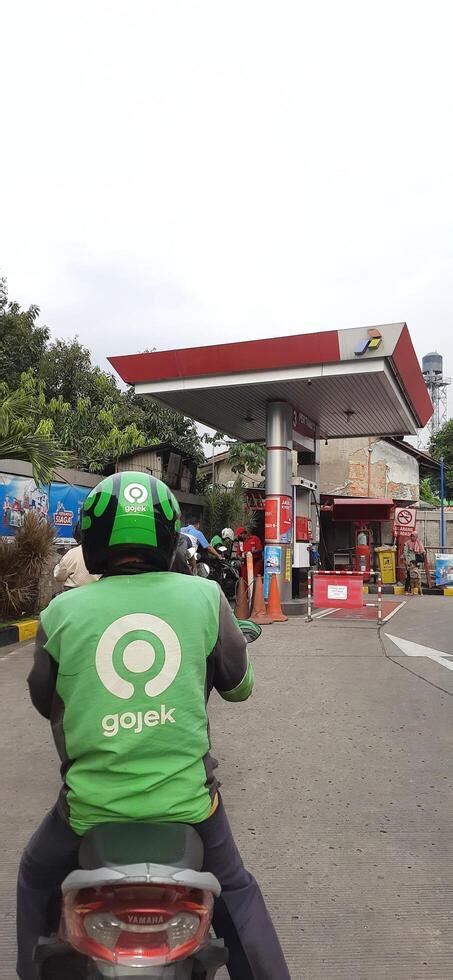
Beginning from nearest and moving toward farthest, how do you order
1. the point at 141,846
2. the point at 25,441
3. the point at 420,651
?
the point at 141,846 < the point at 420,651 < the point at 25,441

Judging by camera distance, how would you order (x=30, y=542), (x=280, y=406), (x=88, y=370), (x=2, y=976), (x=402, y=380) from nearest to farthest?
(x=2, y=976)
(x=30, y=542)
(x=402, y=380)
(x=280, y=406)
(x=88, y=370)

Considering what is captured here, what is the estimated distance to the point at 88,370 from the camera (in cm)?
2367

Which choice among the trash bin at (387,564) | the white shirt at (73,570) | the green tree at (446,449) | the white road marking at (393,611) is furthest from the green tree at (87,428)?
the green tree at (446,449)

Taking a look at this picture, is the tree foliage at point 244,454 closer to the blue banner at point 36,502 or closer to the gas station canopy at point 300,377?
the gas station canopy at point 300,377

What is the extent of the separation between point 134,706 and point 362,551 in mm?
19069

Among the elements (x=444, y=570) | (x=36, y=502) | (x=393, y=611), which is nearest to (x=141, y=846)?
(x=36, y=502)

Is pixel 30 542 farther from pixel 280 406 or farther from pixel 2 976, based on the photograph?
pixel 2 976

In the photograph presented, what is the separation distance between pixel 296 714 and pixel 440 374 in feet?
266

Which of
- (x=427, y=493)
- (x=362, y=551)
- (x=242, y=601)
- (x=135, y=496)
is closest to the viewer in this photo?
→ (x=135, y=496)

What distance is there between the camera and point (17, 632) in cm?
929

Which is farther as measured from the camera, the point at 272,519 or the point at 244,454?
the point at 244,454

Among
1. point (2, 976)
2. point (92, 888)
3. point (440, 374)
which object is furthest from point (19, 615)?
point (440, 374)

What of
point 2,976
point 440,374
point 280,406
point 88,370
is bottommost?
point 2,976

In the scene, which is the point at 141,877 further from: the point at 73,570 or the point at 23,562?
the point at 23,562
